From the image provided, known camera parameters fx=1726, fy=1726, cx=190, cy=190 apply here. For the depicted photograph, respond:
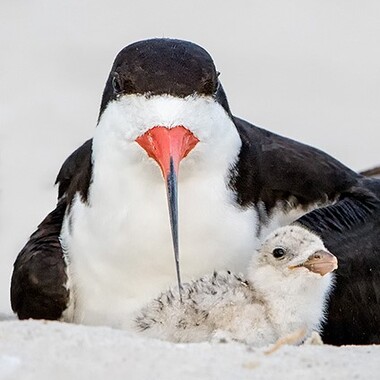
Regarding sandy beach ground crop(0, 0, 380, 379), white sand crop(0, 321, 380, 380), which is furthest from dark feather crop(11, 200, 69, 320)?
sandy beach ground crop(0, 0, 380, 379)

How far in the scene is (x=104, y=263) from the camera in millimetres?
6223

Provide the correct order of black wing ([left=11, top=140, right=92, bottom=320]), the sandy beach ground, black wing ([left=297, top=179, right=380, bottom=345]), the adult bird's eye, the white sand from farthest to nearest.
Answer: the sandy beach ground
black wing ([left=11, top=140, right=92, bottom=320])
black wing ([left=297, top=179, right=380, bottom=345])
the adult bird's eye
the white sand

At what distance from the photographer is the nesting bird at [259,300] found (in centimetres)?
584

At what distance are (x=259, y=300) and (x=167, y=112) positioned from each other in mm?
735

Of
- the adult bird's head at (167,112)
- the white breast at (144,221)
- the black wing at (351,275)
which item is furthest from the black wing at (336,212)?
the adult bird's head at (167,112)

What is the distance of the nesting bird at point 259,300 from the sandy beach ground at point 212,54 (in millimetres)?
3073

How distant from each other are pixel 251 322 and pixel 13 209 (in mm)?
3991

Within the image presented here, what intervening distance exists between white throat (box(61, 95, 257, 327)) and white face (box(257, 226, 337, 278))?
0.72 feet

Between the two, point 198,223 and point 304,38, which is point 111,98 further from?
point 304,38

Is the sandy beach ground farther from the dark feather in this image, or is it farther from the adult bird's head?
the adult bird's head

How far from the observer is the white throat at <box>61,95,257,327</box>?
19.7 feet

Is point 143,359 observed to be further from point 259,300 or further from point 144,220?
point 144,220

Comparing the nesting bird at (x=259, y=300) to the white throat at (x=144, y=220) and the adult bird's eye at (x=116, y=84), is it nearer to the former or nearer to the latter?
the white throat at (x=144, y=220)

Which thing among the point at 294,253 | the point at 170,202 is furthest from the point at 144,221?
the point at 294,253
